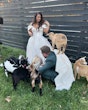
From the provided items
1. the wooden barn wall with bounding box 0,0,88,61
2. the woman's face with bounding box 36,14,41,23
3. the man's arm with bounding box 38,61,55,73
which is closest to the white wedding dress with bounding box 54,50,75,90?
the man's arm with bounding box 38,61,55,73

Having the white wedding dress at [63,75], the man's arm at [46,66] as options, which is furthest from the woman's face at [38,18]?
the man's arm at [46,66]

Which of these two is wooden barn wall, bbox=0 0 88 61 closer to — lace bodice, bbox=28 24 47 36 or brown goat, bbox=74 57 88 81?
lace bodice, bbox=28 24 47 36

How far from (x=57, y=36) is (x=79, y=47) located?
3.16 feet

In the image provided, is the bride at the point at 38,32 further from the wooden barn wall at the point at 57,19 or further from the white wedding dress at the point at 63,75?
the white wedding dress at the point at 63,75

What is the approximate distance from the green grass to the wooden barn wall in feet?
4.21

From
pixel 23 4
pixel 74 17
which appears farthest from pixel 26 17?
pixel 74 17

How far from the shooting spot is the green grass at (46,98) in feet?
16.7

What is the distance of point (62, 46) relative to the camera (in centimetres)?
618

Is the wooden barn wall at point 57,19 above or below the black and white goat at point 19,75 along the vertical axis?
above

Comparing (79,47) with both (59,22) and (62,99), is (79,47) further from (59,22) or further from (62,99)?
(62,99)

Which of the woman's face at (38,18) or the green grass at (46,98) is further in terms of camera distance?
the woman's face at (38,18)

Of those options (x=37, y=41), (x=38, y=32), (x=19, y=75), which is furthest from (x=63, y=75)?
(x=38, y=32)

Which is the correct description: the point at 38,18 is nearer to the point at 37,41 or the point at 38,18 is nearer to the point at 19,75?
the point at 37,41

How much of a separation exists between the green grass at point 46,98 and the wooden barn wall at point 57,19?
4.21ft
